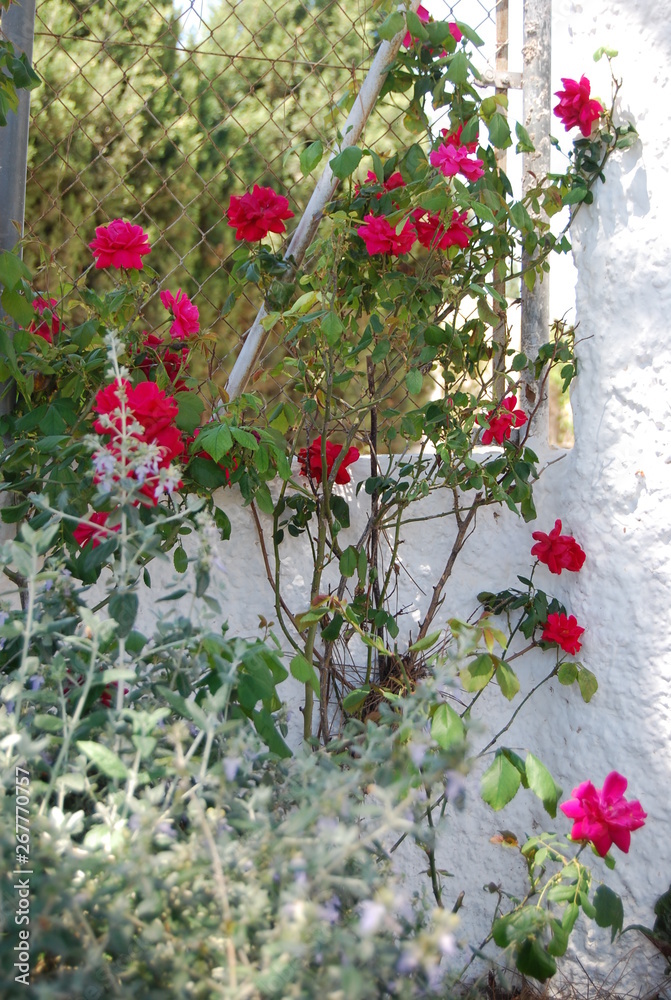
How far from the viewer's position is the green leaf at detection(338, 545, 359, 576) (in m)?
1.74

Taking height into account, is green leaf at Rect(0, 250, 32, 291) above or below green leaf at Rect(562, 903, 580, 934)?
above

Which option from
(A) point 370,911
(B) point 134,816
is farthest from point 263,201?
(A) point 370,911

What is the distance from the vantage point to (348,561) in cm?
175

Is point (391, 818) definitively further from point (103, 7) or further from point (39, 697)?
point (103, 7)

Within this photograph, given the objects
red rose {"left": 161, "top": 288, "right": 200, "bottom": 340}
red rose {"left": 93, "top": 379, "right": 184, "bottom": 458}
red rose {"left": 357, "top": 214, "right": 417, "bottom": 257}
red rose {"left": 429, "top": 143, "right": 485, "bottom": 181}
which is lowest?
red rose {"left": 93, "top": 379, "right": 184, "bottom": 458}

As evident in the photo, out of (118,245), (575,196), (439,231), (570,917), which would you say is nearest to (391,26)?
(439,231)

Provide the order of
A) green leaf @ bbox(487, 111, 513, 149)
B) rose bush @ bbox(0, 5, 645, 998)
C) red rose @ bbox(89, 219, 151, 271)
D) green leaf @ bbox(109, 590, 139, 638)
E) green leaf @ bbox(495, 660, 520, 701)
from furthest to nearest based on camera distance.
→ green leaf @ bbox(487, 111, 513, 149) → red rose @ bbox(89, 219, 151, 271) → green leaf @ bbox(495, 660, 520, 701) → green leaf @ bbox(109, 590, 139, 638) → rose bush @ bbox(0, 5, 645, 998)

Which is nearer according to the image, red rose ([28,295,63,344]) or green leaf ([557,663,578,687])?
red rose ([28,295,63,344])

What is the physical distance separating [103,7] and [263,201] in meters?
1.58

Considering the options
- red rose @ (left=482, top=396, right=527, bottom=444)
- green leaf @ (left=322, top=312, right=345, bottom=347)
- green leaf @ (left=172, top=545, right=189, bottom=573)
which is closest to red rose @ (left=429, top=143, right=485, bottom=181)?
green leaf @ (left=322, top=312, right=345, bottom=347)

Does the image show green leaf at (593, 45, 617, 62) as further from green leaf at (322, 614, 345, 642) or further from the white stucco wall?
green leaf at (322, 614, 345, 642)

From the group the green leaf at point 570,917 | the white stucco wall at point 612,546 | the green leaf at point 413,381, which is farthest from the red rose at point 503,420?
the green leaf at point 570,917

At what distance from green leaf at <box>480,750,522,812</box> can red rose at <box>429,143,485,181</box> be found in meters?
1.01

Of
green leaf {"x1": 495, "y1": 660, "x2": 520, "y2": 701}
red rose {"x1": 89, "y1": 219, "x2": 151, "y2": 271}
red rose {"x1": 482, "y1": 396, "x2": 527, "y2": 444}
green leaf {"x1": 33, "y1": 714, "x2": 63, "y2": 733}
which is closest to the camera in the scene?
green leaf {"x1": 33, "y1": 714, "x2": 63, "y2": 733}
